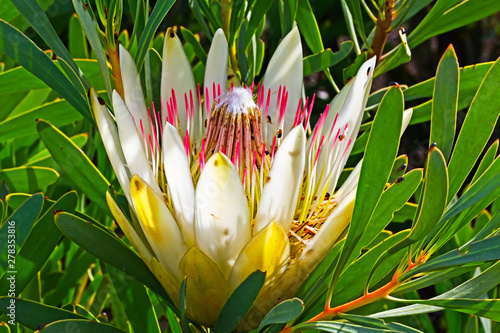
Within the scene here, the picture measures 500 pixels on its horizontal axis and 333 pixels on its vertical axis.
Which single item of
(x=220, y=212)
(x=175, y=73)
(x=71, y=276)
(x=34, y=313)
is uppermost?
(x=175, y=73)

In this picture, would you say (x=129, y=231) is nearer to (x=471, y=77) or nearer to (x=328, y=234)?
(x=328, y=234)

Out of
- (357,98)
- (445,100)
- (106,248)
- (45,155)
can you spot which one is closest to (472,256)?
(445,100)

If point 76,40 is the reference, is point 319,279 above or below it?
below

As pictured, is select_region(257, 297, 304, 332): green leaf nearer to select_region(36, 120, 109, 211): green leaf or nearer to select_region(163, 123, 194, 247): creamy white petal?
select_region(163, 123, 194, 247): creamy white petal

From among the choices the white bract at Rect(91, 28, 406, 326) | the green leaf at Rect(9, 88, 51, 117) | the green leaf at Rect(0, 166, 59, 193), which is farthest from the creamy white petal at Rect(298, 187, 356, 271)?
the green leaf at Rect(9, 88, 51, 117)

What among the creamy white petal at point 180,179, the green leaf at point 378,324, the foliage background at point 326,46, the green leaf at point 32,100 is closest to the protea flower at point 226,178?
the creamy white petal at point 180,179

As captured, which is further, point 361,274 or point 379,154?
point 361,274
